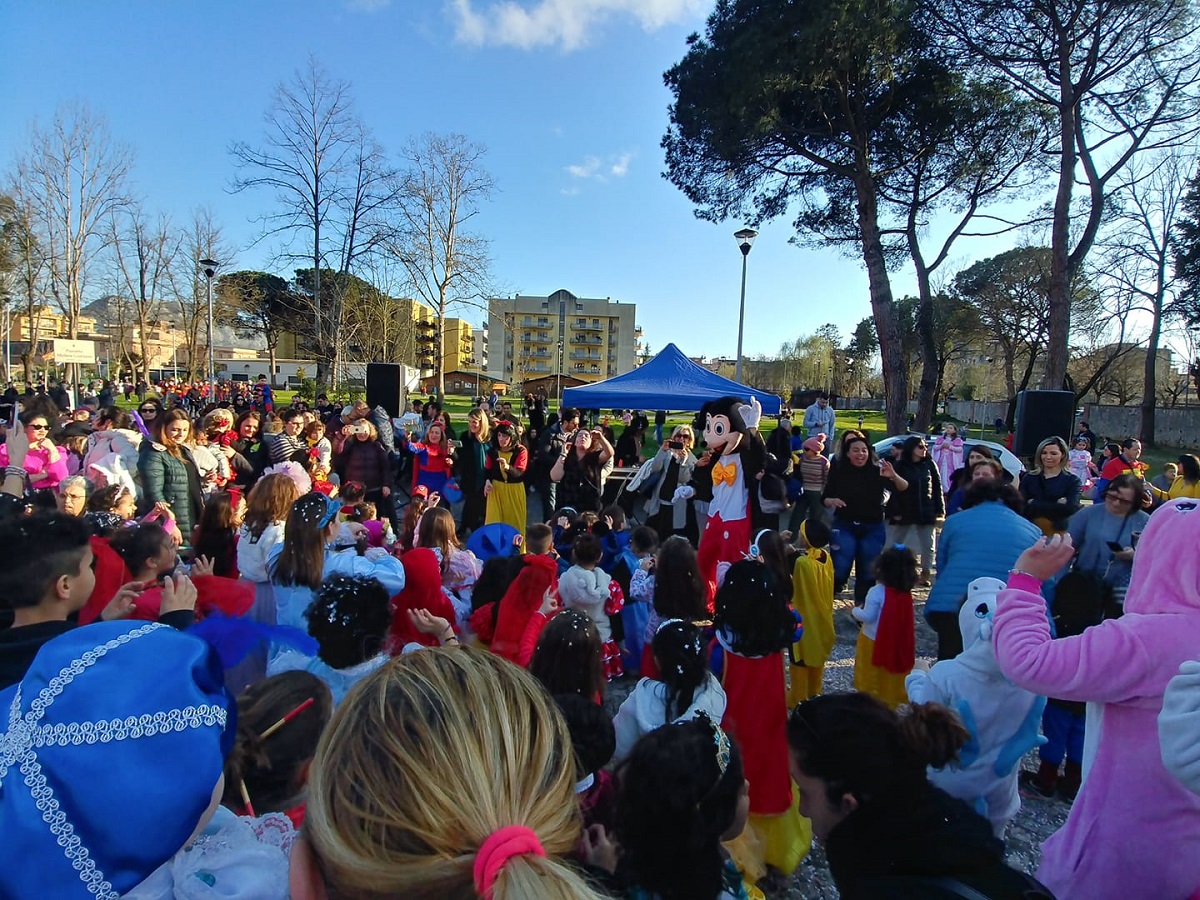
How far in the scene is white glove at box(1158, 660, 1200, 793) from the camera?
1058mm

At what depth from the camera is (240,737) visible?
1393mm

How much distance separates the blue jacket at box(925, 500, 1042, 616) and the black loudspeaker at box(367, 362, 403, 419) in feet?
35.9

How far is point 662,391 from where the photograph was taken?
11.0 m

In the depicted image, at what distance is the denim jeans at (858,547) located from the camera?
5.31m

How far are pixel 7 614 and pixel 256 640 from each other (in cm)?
78

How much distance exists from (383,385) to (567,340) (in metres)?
78.9

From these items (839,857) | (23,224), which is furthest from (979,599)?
(23,224)

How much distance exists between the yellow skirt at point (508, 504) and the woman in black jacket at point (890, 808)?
509cm

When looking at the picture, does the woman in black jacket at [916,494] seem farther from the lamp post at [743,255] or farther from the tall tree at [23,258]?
the tall tree at [23,258]

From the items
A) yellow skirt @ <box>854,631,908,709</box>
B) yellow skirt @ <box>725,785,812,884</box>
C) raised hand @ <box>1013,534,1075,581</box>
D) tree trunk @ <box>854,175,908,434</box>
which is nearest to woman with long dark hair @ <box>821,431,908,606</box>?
yellow skirt @ <box>854,631,908,709</box>

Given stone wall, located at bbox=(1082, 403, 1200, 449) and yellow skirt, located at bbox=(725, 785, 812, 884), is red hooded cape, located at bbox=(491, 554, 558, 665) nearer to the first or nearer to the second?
yellow skirt, located at bbox=(725, 785, 812, 884)

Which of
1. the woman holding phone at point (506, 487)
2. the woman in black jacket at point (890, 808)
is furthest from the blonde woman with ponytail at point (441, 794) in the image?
the woman holding phone at point (506, 487)

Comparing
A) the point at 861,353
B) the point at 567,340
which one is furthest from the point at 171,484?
the point at 567,340

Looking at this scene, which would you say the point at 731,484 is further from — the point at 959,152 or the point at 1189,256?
the point at 1189,256
